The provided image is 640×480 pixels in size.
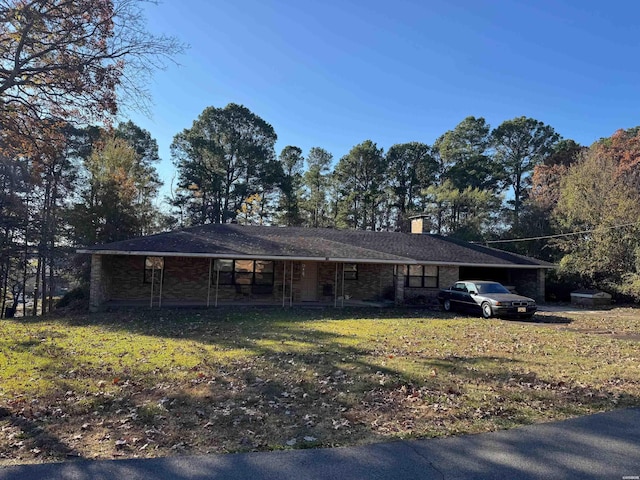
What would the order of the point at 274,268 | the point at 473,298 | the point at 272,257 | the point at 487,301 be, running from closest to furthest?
the point at 487,301, the point at 473,298, the point at 272,257, the point at 274,268

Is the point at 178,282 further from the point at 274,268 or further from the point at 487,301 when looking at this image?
the point at 487,301

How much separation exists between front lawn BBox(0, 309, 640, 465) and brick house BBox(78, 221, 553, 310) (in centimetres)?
573

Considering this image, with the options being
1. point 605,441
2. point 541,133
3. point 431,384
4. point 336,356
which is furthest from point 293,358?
point 541,133

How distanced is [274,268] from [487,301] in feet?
31.3

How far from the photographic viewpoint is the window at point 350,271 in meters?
21.2

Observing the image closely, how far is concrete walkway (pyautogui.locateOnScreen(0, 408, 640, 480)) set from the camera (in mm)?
3455

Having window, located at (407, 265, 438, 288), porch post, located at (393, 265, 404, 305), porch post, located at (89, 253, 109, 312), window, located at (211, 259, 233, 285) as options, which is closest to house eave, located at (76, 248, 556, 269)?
porch post, located at (89, 253, 109, 312)

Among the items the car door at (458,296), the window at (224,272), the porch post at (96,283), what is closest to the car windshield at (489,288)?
the car door at (458,296)

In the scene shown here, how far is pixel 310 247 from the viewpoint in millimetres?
19312

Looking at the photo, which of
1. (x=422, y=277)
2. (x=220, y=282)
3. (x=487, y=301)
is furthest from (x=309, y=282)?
(x=487, y=301)

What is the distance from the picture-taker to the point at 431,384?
6176 mm

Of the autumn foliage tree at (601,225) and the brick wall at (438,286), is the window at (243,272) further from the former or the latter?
the autumn foliage tree at (601,225)

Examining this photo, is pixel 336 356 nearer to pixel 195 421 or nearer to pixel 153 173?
pixel 195 421

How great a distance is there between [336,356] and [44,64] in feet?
28.7
